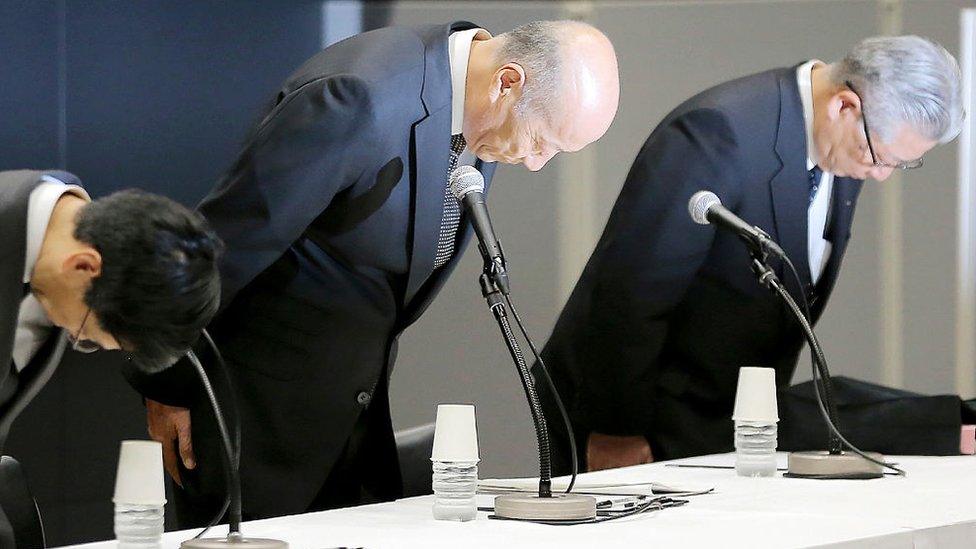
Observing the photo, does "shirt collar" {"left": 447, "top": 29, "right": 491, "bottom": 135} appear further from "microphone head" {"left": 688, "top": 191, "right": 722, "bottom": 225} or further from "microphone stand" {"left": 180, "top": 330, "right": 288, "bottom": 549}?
"microphone stand" {"left": 180, "top": 330, "right": 288, "bottom": 549}

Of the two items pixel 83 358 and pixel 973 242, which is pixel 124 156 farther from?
pixel 973 242

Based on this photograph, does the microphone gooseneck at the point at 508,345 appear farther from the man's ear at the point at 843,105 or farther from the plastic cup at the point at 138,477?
the man's ear at the point at 843,105

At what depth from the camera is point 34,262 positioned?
1.87 metres

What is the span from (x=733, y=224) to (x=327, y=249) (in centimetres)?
77

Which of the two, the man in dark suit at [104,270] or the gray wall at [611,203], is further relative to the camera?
the gray wall at [611,203]

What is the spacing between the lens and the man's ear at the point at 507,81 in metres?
2.75

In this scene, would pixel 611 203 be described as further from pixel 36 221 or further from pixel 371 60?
pixel 36 221

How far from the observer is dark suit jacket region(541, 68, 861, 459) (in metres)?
3.26

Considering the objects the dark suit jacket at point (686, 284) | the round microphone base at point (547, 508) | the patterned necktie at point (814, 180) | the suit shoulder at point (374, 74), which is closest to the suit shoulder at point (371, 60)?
the suit shoulder at point (374, 74)

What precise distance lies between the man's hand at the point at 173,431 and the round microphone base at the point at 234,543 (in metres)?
0.94

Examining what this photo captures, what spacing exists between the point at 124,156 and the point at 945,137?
2.01 meters

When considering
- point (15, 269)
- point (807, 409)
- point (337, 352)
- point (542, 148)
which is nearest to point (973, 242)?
point (807, 409)

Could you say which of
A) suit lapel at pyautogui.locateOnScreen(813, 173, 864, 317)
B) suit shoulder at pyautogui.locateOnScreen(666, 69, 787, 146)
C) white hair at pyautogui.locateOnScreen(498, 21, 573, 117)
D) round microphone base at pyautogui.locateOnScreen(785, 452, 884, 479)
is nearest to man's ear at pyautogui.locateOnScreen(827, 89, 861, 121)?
suit shoulder at pyautogui.locateOnScreen(666, 69, 787, 146)

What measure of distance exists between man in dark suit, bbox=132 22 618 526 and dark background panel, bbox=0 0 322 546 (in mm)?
763
